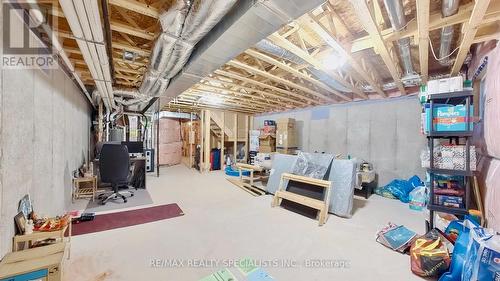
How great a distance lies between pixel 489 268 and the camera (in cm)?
138

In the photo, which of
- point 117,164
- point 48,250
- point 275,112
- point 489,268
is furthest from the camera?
point 275,112

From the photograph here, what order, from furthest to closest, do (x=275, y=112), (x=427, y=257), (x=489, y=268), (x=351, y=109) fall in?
(x=275, y=112), (x=351, y=109), (x=427, y=257), (x=489, y=268)

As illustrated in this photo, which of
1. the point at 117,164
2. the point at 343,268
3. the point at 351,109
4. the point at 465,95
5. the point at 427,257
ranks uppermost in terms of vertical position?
the point at 351,109

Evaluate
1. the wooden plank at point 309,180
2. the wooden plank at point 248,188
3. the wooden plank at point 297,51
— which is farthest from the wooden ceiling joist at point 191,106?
the wooden plank at point 297,51

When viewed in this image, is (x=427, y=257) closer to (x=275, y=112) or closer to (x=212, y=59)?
(x=212, y=59)

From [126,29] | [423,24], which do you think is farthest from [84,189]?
[423,24]

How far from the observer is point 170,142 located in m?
8.91

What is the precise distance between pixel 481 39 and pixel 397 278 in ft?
8.51

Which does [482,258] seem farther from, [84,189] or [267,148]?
[267,148]

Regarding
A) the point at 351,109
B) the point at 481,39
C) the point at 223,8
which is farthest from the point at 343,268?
the point at 351,109

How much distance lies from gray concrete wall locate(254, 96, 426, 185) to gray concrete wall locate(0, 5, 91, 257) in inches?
219

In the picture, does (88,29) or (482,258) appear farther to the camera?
(88,29)

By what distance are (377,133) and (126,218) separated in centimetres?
519

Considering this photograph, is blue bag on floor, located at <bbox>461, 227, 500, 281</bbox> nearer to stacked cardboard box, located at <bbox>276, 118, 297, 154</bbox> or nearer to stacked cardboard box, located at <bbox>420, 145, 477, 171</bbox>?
stacked cardboard box, located at <bbox>420, 145, 477, 171</bbox>
